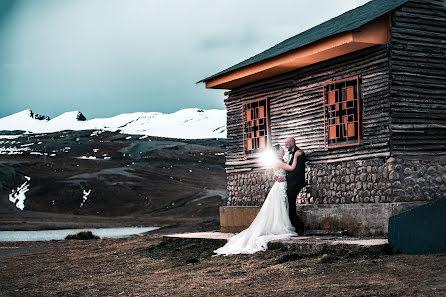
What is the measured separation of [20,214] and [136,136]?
81.8 meters

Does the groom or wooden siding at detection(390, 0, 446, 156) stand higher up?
wooden siding at detection(390, 0, 446, 156)

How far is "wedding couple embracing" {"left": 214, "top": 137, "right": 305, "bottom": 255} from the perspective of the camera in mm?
15102

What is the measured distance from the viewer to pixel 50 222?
46312mm

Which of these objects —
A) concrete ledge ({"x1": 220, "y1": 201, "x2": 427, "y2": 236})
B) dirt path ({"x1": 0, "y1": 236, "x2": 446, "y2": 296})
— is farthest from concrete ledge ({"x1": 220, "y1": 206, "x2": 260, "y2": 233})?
concrete ledge ({"x1": 220, "y1": 201, "x2": 427, "y2": 236})

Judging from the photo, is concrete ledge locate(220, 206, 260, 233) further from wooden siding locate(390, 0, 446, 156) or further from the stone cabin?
wooden siding locate(390, 0, 446, 156)

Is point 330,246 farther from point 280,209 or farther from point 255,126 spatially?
point 255,126

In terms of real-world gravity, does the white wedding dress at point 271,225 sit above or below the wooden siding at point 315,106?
below

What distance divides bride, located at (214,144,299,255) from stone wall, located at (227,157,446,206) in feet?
4.72

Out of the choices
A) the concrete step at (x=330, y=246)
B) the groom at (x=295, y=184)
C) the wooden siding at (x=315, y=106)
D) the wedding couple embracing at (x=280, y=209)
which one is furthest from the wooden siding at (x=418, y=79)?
the concrete step at (x=330, y=246)

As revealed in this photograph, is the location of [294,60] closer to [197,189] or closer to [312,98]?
[312,98]

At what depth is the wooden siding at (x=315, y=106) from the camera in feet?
50.0

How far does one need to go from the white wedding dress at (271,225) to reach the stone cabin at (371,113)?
4.63 feet

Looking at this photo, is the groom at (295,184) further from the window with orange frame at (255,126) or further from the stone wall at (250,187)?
the window with orange frame at (255,126)

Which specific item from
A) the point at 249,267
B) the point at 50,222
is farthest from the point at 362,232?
the point at 50,222
